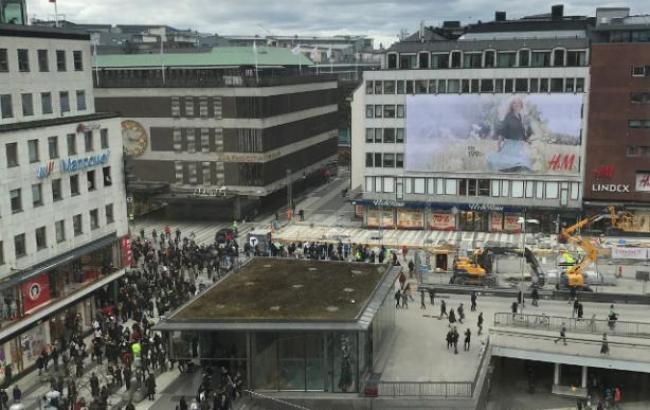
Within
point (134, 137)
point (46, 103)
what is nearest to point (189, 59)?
point (134, 137)

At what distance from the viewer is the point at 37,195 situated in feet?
149

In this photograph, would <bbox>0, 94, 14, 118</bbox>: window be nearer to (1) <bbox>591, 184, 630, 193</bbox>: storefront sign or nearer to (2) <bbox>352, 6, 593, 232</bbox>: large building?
(2) <bbox>352, 6, 593, 232</bbox>: large building

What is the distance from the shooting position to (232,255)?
207ft

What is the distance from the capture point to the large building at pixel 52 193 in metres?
42.8

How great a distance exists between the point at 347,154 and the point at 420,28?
46131 mm

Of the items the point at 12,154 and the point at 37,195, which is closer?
the point at 12,154

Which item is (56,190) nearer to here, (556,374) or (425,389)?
(425,389)

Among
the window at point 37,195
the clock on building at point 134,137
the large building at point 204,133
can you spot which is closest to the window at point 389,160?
the large building at point 204,133

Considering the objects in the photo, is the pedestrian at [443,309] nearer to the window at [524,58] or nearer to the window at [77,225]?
the window at [77,225]

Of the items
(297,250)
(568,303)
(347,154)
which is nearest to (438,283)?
(568,303)

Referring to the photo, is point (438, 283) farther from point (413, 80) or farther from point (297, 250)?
point (413, 80)

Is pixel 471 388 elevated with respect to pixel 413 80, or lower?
lower

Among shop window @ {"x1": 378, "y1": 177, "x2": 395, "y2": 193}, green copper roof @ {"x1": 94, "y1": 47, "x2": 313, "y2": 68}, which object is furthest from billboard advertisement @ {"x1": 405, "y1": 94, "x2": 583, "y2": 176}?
green copper roof @ {"x1": 94, "y1": 47, "x2": 313, "y2": 68}

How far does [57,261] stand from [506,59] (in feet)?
160
